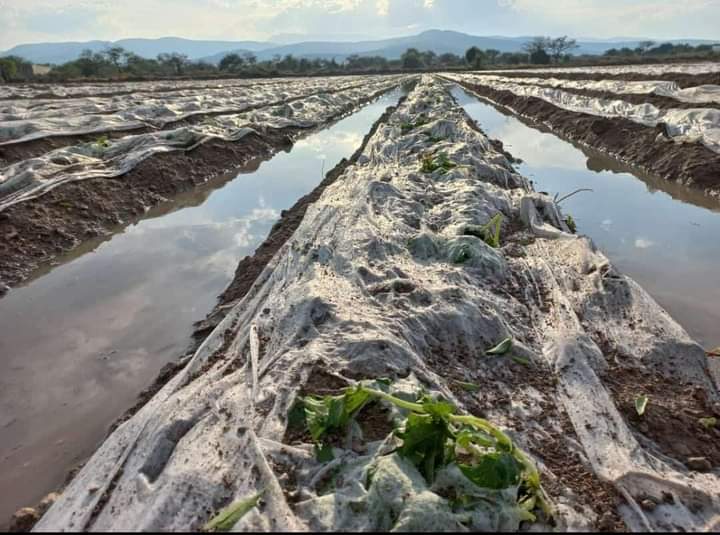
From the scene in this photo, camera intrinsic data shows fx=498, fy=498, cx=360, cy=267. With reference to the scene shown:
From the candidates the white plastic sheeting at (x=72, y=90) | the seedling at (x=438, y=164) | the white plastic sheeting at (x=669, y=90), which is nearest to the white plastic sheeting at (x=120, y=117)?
the white plastic sheeting at (x=72, y=90)

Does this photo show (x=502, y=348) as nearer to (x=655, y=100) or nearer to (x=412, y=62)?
(x=655, y=100)

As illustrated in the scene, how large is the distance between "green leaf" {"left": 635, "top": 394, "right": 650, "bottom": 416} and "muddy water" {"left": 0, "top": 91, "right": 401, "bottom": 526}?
137 inches

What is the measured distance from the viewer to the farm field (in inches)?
91.0

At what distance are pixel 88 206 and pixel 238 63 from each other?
61557 millimetres

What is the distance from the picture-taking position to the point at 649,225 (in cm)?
718

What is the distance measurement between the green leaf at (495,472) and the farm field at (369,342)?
0.4 inches

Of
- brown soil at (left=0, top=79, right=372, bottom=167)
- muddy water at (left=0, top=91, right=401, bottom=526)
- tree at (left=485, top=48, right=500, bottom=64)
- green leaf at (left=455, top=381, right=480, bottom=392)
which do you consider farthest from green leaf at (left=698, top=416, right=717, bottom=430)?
tree at (left=485, top=48, right=500, bottom=64)

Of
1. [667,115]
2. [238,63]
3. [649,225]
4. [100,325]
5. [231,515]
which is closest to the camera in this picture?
[231,515]

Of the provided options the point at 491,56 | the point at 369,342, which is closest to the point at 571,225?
the point at 369,342

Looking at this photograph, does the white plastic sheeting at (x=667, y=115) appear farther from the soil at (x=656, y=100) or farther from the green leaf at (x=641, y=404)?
the green leaf at (x=641, y=404)

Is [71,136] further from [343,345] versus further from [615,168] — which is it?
[615,168]

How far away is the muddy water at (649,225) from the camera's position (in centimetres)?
510

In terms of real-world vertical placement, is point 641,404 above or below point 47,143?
below

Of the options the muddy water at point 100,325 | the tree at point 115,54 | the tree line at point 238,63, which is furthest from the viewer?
the tree at point 115,54
